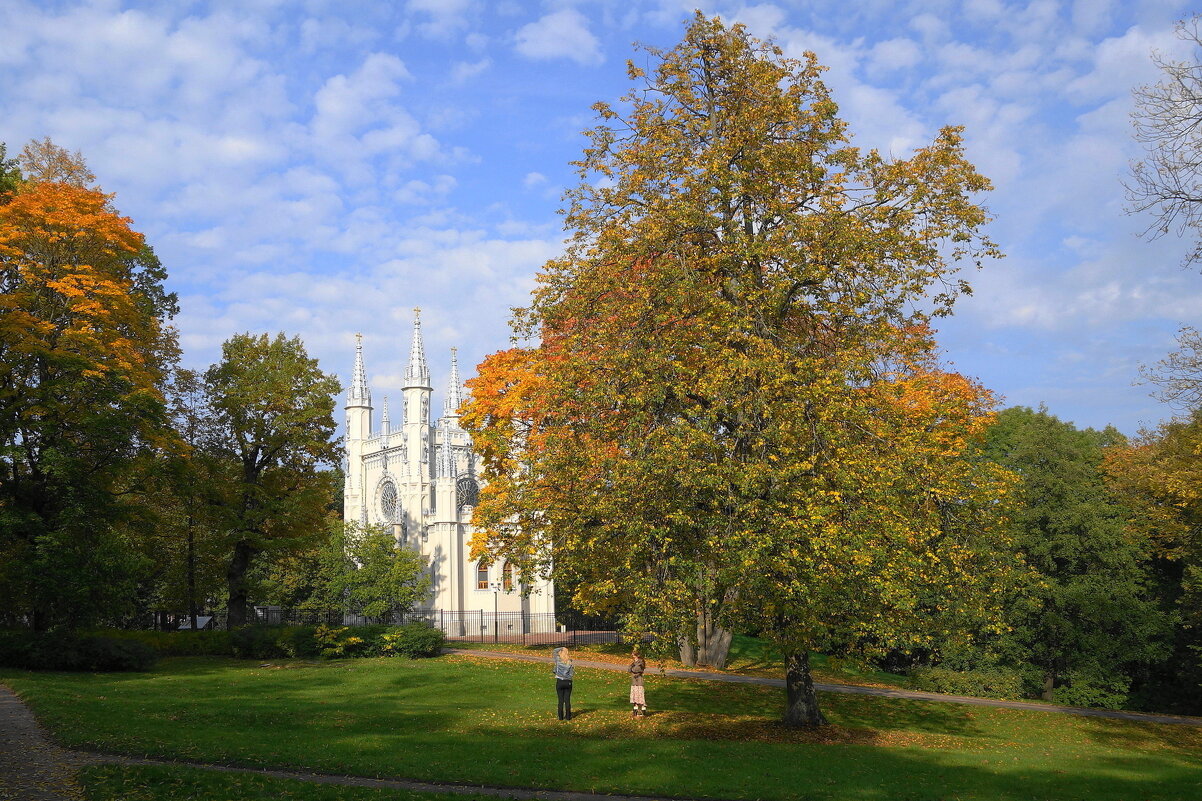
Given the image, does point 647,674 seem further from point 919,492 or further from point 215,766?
point 215,766

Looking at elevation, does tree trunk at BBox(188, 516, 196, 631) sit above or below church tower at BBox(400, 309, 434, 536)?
below

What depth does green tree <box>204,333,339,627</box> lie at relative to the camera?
3259cm

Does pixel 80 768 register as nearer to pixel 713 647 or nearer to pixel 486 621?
pixel 713 647

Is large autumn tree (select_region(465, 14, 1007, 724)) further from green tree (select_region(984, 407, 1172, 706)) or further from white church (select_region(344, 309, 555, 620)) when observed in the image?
white church (select_region(344, 309, 555, 620))

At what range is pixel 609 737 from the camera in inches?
645

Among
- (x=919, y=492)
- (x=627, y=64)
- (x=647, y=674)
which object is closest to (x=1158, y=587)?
(x=647, y=674)

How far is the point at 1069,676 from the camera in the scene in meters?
32.1

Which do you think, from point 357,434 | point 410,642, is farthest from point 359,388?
point 410,642

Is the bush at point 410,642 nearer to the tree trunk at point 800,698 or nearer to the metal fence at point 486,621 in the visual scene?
the metal fence at point 486,621

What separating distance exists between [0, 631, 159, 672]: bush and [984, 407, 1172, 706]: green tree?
27.0 metres

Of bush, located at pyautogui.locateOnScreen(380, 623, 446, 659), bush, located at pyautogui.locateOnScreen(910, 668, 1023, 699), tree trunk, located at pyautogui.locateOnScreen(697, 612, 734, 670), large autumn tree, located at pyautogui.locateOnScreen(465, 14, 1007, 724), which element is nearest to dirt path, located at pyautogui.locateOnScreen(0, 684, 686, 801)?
large autumn tree, located at pyautogui.locateOnScreen(465, 14, 1007, 724)

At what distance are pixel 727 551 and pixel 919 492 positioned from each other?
366cm

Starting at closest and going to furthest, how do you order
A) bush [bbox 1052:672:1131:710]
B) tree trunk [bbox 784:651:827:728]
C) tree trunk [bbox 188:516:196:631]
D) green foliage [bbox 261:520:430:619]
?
tree trunk [bbox 784:651:827:728]
bush [bbox 1052:672:1131:710]
tree trunk [bbox 188:516:196:631]
green foliage [bbox 261:520:430:619]

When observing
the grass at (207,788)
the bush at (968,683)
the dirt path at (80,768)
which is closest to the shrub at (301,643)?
the dirt path at (80,768)
